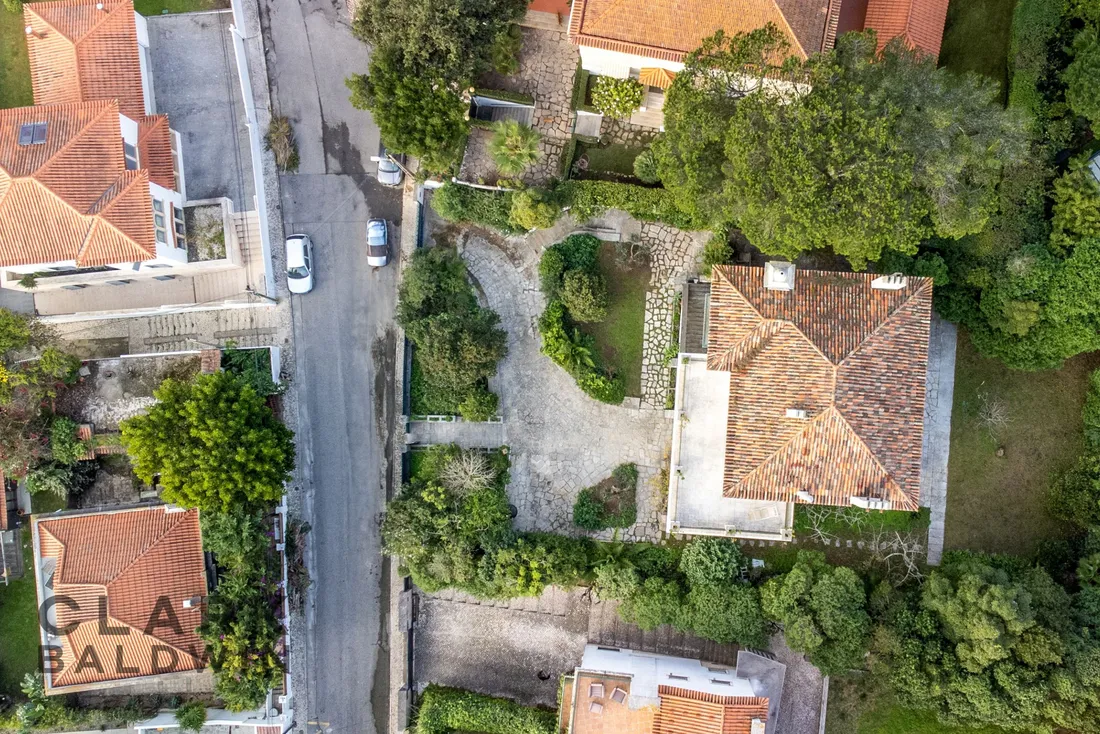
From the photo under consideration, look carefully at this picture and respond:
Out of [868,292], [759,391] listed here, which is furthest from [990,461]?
[759,391]

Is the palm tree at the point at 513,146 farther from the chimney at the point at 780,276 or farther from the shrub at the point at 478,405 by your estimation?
the chimney at the point at 780,276

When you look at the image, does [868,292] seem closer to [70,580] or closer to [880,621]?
[880,621]

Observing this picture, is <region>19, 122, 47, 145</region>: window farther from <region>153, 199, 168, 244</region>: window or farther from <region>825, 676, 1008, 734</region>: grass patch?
<region>825, 676, 1008, 734</region>: grass patch

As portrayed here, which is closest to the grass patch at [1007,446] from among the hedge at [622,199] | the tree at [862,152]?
the tree at [862,152]

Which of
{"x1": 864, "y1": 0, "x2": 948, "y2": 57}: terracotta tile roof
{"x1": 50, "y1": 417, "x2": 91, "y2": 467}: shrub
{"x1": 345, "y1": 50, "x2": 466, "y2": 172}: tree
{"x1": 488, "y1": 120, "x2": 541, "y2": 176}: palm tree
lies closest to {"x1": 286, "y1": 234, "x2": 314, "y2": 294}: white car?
{"x1": 345, "y1": 50, "x2": 466, "y2": 172}: tree

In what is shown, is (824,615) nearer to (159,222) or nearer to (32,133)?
(159,222)
